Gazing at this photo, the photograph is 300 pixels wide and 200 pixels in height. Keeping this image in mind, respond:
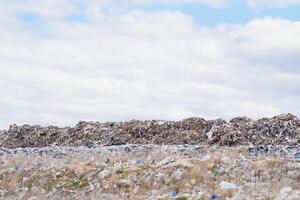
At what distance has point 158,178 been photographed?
12.1m

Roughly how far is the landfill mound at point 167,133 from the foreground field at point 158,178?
9276mm

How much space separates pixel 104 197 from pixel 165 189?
1.21 metres

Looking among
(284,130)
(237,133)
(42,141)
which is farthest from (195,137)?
(42,141)

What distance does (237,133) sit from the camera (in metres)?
23.6

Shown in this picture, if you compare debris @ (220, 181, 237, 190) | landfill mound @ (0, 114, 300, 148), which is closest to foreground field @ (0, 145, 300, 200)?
debris @ (220, 181, 237, 190)

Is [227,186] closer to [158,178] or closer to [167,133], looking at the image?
[158,178]

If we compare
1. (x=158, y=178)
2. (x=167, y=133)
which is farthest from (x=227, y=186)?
(x=167, y=133)

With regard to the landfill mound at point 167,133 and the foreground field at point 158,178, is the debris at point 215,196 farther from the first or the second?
the landfill mound at point 167,133

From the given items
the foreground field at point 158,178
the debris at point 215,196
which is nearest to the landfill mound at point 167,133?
the foreground field at point 158,178

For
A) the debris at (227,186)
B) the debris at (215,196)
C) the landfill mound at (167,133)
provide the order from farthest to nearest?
1. the landfill mound at (167,133)
2. the debris at (227,186)
3. the debris at (215,196)

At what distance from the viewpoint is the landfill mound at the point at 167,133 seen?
23.6 m

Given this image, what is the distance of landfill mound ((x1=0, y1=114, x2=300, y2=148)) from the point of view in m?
23.6

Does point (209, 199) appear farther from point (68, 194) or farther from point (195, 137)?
point (195, 137)

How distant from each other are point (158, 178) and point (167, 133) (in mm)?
13419
